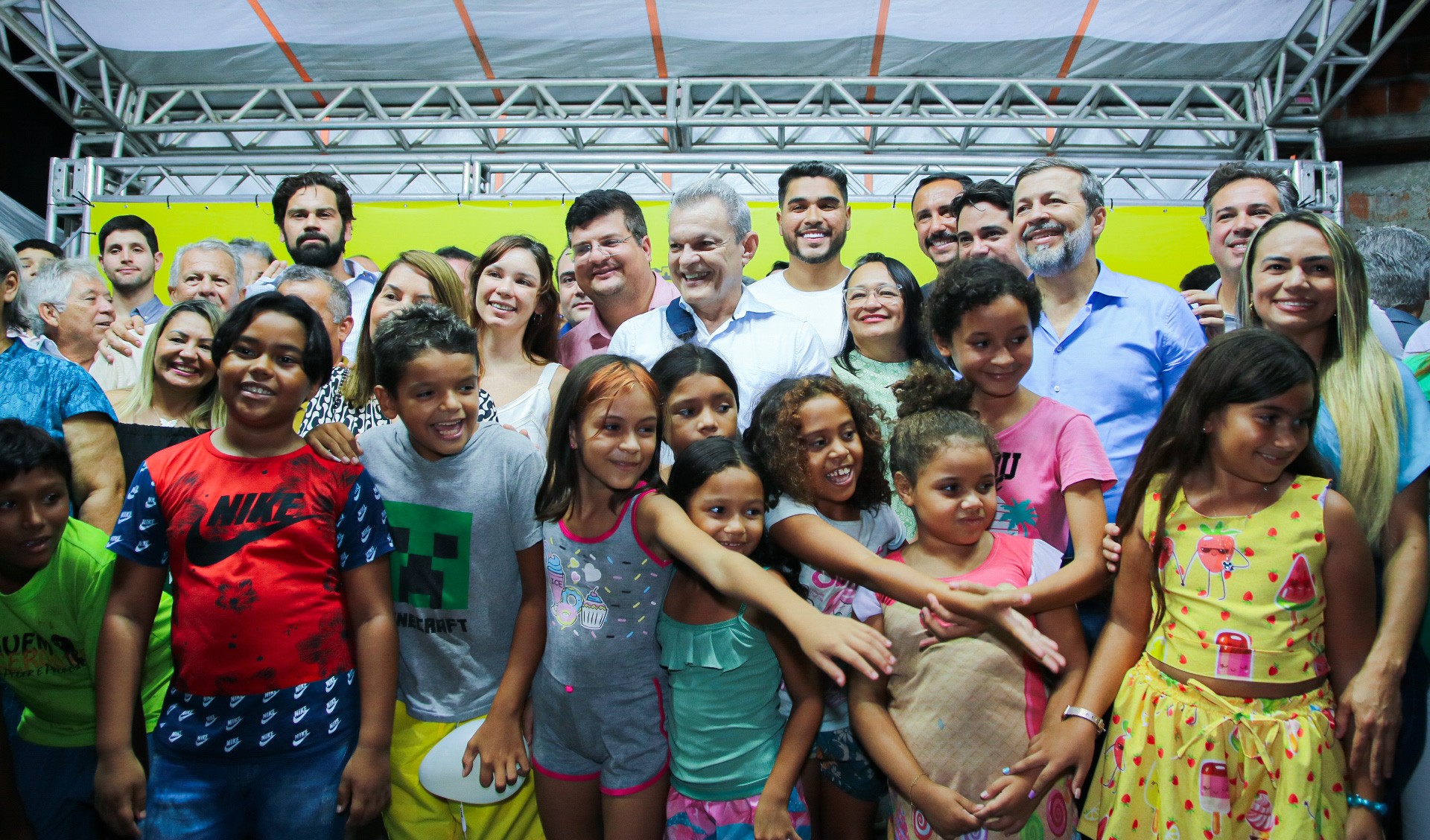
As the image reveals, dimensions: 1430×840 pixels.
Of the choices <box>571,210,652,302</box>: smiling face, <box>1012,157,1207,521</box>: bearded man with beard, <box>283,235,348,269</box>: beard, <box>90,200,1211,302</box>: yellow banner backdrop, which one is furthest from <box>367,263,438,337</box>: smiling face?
<box>90,200,1211,302</box>: yellow banner backdrop

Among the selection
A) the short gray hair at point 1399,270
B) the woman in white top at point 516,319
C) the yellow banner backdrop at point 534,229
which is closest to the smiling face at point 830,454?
the woman in white top at point 516,319

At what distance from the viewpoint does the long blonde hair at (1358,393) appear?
1.89 m

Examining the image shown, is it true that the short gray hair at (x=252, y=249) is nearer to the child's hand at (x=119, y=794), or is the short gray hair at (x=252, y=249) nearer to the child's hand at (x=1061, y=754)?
the child's hand at (x=119, y=794)

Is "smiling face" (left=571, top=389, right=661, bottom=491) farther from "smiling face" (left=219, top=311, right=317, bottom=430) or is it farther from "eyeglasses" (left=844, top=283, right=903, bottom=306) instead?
"eyeglasses" (left=844, top=283, right=903, bottom=306)

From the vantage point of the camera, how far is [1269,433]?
176 centimetres

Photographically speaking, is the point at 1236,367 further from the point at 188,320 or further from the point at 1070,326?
the point at 188,320

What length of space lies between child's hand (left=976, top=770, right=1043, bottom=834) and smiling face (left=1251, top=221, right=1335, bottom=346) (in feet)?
4.36

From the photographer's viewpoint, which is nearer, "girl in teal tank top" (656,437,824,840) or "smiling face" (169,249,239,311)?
"girl in teal tank top" (656,437,824,840)

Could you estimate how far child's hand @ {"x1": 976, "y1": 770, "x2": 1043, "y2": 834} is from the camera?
1754 mm

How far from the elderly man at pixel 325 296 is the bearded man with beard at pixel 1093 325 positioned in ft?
8.47

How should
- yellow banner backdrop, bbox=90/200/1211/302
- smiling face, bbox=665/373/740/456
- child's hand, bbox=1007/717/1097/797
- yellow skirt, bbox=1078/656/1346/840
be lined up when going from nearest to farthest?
yellow skirt, bbox=1078/656/1346/840
child's hand, bbox=1007/717/1097/797
smiling face, bbox=665/373/740/456
yellow banner backdrop, bbox=90/200/1211/302

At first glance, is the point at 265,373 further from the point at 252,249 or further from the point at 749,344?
the point at 252,249

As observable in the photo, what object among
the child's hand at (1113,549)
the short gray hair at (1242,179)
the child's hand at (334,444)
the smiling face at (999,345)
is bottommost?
the child's hand at (1113,549)

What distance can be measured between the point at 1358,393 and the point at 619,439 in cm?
180
